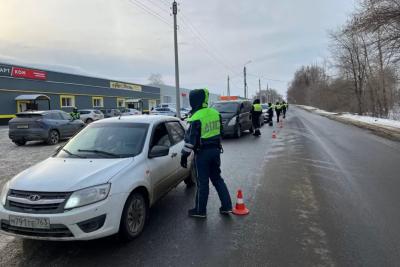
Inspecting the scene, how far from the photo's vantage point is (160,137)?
5664 mm

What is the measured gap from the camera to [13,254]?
4.09 metres

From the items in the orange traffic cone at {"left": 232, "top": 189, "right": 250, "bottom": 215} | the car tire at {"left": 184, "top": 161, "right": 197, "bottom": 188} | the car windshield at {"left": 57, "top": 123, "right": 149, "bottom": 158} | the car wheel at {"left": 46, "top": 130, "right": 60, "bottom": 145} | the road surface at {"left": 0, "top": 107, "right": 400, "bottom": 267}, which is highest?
the car windshield at {"left": 57, "top": 123, "right": 149, "bottom": 158}

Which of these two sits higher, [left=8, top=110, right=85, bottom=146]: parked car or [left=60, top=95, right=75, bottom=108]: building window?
[left=60, top=95, right=75, bottom=108]: building window

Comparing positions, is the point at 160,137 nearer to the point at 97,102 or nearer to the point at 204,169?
the point at 204,169

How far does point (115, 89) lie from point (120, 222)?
49.7 m

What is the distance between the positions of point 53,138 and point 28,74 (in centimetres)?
2295

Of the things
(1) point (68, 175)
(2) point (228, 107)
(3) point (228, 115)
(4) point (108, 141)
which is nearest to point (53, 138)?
(3) point (228, 115)

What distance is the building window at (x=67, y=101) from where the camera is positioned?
131ft

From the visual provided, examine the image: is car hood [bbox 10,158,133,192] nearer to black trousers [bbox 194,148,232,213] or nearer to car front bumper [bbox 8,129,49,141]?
black trousers [bbox 194,148,232,213]

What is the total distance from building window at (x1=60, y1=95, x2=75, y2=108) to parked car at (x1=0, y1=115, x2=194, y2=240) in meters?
37.3

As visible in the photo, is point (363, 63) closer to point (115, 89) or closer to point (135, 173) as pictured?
point (115, 89)

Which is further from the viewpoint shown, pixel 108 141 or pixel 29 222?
pixel 108 141

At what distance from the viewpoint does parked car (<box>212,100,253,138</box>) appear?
53.8ft

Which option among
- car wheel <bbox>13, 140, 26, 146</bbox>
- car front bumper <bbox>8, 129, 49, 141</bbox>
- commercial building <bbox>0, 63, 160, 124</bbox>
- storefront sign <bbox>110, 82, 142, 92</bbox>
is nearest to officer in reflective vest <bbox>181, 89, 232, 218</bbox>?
car front bumper <bbox>8, 129, 49, 141</bbox>
